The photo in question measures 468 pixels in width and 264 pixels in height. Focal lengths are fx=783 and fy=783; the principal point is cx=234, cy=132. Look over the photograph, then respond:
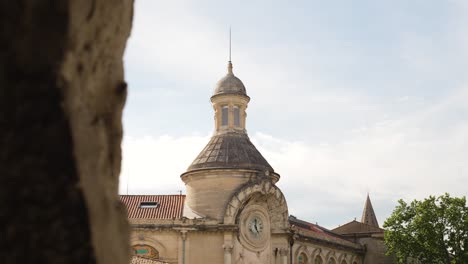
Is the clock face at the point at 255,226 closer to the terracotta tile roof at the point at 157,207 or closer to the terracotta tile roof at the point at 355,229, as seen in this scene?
the terracotta tile roof at the point at 157,207

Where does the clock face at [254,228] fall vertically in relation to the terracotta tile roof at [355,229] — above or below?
below

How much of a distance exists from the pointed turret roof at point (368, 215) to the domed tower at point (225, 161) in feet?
138

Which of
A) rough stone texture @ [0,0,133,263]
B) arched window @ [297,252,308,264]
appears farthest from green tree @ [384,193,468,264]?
rough stone texture @ [0,0,133,263]

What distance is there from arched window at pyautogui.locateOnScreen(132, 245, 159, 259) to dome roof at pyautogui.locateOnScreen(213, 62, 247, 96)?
33.8ft

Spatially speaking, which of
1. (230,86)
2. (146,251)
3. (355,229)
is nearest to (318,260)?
(355,229)

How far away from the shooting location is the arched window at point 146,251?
135ft

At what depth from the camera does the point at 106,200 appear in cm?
315

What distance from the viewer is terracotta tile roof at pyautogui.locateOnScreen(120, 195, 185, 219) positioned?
43.5m

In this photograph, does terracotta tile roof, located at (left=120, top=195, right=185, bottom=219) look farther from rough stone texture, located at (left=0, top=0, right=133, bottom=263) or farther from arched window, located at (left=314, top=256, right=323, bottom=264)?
rough stone texture, located at (left=0, top=0, right=133, bottom=263)

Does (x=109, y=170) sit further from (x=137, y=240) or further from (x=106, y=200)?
(x=137, y=240)

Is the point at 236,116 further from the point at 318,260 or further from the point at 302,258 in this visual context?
the point at 318,260

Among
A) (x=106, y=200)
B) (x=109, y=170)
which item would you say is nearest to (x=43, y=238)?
(x=106, y=200)

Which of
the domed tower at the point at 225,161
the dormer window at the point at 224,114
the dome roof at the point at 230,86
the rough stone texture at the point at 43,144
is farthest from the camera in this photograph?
the dome roof at the point at 230,86

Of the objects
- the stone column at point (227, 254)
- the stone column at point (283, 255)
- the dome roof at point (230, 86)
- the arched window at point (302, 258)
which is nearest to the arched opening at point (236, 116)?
the dome roof at point (230, 86)
